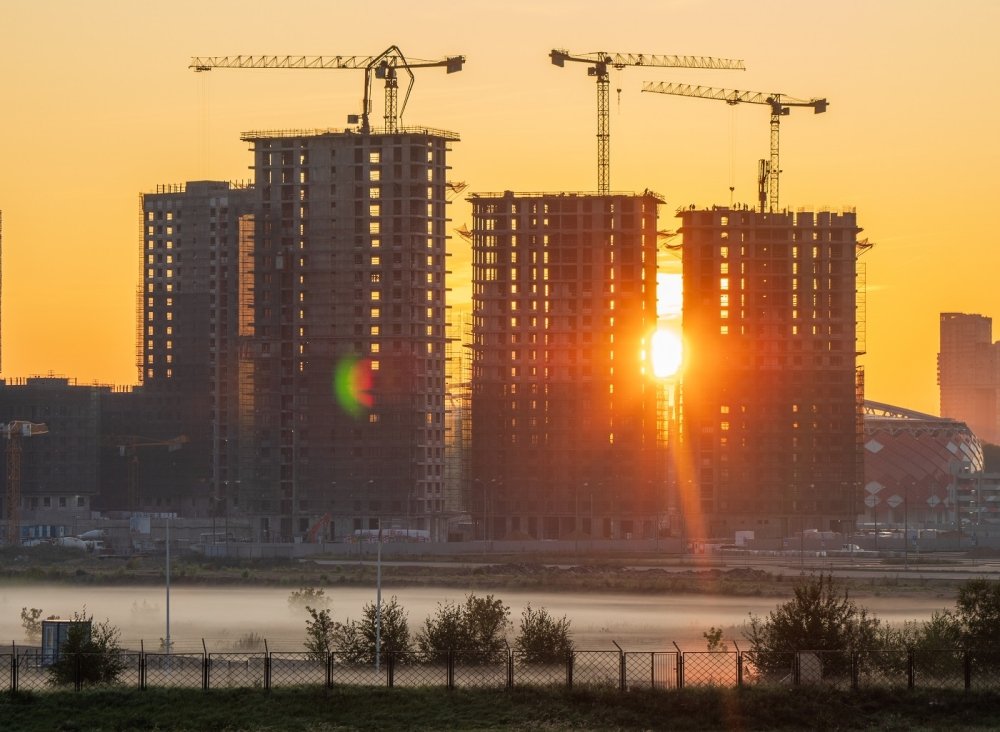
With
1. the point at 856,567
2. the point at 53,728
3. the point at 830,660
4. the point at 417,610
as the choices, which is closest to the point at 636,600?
the point at 417,610

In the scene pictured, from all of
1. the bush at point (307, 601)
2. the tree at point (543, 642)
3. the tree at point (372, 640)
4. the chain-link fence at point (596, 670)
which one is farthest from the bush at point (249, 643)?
the bush at point (307, 601)

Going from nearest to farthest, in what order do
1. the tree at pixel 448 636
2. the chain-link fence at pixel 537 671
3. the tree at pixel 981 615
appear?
the chain-link fence at pixel 537 671 → the tree at pixel 981 615 → the tree at pixel 448 636

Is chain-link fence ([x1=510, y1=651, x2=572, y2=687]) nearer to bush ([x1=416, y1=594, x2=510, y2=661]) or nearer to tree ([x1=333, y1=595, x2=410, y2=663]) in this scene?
bush ([x1=416, y1=594, x2=510, y2=661])

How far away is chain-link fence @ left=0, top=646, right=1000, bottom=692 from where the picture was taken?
6488 cm

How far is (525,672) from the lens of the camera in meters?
69.5

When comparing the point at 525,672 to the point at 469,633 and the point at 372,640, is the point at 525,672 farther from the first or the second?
the point at 469,633

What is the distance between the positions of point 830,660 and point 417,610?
62176 mm

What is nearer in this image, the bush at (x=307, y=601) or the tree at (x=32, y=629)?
the tree at (x=32, y=629)

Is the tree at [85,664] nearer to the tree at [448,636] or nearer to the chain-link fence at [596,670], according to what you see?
the tree at [448,636]

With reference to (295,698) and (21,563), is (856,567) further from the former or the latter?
(295,698)

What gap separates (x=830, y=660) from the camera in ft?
219

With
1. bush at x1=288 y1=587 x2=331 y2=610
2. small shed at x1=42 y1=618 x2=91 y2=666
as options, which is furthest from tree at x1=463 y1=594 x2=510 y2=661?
bush at x1=288 y1=587 x2=331 y2=610

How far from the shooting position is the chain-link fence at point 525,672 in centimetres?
6488

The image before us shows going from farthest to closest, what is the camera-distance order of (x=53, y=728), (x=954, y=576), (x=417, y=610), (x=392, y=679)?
(x=954, y=576), (x=417, y=610), (x=392, y=679), (x=53, y=728)
